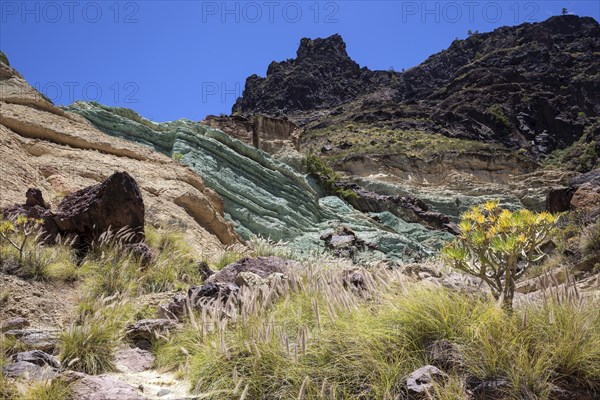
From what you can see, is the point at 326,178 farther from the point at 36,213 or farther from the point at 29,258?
the point at 29,258

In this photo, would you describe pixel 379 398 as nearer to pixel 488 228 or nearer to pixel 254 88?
pixel 488 228

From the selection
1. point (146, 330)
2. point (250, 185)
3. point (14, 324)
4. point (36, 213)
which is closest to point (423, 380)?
point (146, 330)

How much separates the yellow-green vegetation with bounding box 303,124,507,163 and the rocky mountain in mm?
5331

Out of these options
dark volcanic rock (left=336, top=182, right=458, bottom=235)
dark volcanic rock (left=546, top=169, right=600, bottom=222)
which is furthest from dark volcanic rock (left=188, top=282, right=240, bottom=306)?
dark volcanic rock (left=336, top=182, right=458, bottom=235)

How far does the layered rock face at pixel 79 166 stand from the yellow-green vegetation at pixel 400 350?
659 centimetres

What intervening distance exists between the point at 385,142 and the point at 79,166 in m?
48.4

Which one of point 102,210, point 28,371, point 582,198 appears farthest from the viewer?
point 582,198

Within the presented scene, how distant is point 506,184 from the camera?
148 ft

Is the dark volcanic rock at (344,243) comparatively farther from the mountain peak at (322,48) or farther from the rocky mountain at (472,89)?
the mountain peak at (322,48)

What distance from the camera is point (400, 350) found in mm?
3645

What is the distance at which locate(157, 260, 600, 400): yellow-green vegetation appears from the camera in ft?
11.1

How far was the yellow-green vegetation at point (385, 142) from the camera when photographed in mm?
50219

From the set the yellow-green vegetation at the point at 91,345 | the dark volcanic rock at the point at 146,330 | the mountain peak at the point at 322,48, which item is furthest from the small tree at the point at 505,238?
the mountain peak at the point at 322,48

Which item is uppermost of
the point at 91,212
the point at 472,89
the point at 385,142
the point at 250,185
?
the point at 472,89
